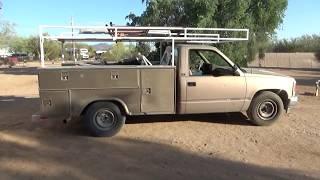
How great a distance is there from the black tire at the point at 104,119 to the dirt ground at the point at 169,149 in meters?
0.21

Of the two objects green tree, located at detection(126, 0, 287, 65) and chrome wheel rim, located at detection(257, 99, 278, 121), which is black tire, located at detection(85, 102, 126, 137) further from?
green tree, located at detection(126, 0, 287, 65)

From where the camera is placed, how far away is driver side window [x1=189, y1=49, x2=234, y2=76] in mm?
10805

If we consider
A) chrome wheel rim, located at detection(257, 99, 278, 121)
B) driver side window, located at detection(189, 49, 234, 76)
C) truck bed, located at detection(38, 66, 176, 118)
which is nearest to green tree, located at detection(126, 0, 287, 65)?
driver side window, located at detection(189, 49, 234, 76)

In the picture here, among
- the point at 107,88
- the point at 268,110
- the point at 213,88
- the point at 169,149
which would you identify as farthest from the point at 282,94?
the point at 107,88

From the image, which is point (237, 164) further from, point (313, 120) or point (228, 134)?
point (313, 120)

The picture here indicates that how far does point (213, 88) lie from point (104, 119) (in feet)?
8.02

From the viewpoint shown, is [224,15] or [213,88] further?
[224,15]

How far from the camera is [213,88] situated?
10680 millimetres

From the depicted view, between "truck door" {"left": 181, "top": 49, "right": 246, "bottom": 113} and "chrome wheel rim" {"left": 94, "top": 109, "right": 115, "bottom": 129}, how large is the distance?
5.14 feet

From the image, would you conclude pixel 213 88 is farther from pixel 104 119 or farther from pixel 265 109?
pixel 104 119

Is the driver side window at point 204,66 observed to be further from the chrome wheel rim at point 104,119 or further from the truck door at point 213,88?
the chrome wheel rim at point 104,119

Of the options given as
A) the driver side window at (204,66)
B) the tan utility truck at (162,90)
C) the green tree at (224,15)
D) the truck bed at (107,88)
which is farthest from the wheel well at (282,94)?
the green tree at (224,15)

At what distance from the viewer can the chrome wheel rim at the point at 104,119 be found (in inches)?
399

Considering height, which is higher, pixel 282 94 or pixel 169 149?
pixel 282 94
